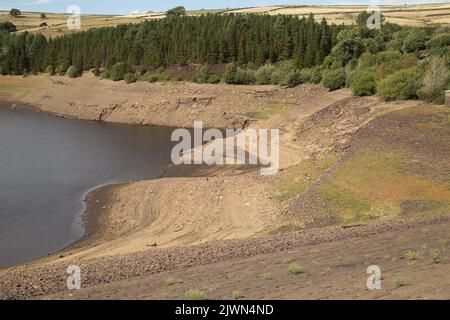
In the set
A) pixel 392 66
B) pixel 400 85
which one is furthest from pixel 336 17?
pixel 400 85

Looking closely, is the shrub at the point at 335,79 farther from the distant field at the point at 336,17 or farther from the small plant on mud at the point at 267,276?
the small plant on mud at the point at 267,276

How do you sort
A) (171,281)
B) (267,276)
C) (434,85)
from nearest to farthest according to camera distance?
(267,276), (171,281), (434,85)

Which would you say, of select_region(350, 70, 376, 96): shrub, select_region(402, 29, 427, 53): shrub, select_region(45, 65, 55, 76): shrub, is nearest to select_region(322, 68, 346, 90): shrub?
select_region(350, 70, 376, 96): shrub

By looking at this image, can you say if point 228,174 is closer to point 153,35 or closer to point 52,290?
point 52,290

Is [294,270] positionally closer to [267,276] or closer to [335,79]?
[267,276]

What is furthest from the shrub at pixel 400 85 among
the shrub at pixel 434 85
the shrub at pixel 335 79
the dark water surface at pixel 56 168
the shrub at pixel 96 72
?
the shrub at pixel 96 72
